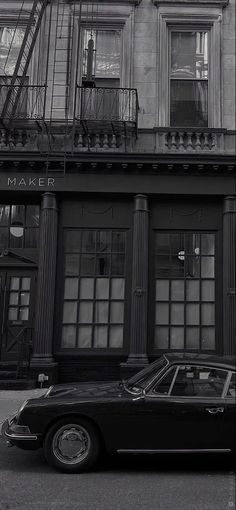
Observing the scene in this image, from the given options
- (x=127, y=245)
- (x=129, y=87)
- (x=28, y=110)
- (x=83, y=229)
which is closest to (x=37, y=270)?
(x=83, y=229)

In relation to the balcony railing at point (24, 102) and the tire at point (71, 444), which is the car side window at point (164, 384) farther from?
the balcony railing at point (24, 102)

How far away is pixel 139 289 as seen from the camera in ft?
37.2

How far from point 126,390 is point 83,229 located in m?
6.31

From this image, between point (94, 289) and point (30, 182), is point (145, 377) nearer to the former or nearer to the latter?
point (94, 289)

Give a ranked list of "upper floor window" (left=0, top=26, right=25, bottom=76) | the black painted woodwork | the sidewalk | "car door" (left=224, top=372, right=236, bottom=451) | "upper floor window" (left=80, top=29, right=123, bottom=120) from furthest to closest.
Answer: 1. "upper floor window" (left=0, top=26, right=25, bottom=76)
2. "upper floor window" (left=80, top=29, right=123, bottom=120)
3. the black painted woodwork
4. the sidewalk
5. "car door" (left=224, top=372, right=236, bottom=451)

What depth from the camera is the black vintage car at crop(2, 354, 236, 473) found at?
5703 mm

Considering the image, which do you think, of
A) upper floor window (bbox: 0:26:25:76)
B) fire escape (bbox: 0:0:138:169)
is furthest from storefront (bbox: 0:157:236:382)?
upper floor window (bbox: 0:26:25:76)

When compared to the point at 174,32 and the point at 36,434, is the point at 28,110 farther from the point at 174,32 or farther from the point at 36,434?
the point at 36,434

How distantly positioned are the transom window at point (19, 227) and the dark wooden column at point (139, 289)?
241cm

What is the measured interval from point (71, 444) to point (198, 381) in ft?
5.37

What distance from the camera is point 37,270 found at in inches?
466

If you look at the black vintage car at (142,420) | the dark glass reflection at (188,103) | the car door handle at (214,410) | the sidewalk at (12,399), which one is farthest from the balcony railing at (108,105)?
the car door handle at (214,410)

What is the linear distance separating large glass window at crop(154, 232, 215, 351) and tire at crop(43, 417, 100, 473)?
588cm

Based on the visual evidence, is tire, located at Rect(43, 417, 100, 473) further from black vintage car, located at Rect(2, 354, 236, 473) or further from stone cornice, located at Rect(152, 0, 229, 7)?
stone cornice, located at Rect(152, 0, 229, 7)
